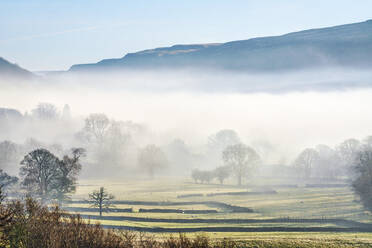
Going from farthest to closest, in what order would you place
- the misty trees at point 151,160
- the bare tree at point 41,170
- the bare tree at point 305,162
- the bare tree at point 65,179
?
the misty trees at point 151,160
the bare tree at point 305,162
the bare tree at point 41,170
the bare tree at point 65,179

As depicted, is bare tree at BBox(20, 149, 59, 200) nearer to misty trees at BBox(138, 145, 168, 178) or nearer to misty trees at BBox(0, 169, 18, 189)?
misty trees at BBox(0, 169, 18, 189)

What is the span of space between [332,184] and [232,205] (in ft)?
177

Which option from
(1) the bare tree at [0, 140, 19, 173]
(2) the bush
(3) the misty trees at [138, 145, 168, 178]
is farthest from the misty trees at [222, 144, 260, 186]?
(2) the bush

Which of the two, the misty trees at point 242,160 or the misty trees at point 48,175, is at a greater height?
the misty trees at point 242,160

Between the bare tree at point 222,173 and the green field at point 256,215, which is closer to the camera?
the green field at point 256,215

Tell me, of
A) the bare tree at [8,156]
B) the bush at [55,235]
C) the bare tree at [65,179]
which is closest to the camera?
the bush at [55,235]

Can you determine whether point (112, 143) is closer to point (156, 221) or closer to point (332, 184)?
point (332, 184)

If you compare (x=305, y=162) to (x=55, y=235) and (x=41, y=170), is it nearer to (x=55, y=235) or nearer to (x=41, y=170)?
(x=41, y=170)

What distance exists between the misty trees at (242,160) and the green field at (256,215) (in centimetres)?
1322

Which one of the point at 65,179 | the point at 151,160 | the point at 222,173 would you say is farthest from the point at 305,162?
the point at 65,179

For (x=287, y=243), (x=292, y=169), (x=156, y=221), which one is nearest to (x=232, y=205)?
(x=156, y=221)

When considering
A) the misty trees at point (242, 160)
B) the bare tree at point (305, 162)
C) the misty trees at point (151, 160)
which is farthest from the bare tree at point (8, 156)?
the bare tree at point (305, 162)

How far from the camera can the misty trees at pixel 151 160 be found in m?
166

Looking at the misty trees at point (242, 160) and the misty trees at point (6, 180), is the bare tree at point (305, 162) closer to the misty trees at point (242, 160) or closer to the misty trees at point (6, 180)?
the misty trees at point (242, 160)
